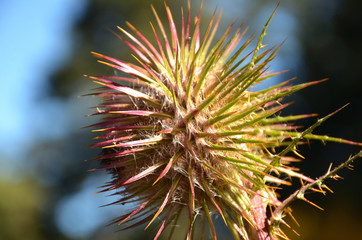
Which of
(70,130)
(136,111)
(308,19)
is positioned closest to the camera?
(136,111)

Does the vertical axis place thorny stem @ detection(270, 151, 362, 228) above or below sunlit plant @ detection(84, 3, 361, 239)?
below

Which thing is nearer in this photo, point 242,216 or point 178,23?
point 242,216

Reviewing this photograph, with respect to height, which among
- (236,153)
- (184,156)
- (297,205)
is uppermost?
(184,156)

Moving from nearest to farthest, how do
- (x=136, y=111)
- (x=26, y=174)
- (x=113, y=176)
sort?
1. (x=136, y=111)
2. (x=113, y=176)
3. (x=26, y=174)

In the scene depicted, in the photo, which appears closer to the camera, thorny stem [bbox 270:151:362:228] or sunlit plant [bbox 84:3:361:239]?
thorny stem [bbox 270:151:362:228]

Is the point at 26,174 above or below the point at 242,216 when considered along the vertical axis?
above

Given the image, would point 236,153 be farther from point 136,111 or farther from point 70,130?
point 70,130

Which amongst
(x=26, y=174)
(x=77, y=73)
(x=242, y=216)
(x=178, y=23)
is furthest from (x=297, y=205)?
(x=26, y=174)

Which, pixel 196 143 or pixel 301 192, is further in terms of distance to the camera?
pixel 196 143

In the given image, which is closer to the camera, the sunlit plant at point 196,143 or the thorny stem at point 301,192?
the thorny stem at point 301,192

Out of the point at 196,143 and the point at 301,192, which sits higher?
the point at 196,143
